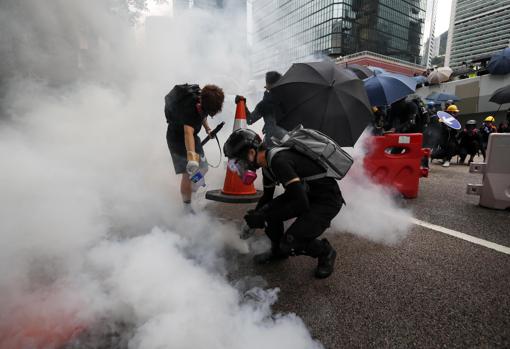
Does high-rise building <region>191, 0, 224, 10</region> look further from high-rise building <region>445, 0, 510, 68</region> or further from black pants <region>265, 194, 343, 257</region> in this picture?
high-rise building <region>445, 0, 510, 68</region>

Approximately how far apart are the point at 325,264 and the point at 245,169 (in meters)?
0.86

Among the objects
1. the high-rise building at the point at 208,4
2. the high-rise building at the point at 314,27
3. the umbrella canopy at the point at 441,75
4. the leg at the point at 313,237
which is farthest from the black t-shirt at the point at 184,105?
the umbrella canopy at the point at 441,75

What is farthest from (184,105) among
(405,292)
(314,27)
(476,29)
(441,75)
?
(476,29)

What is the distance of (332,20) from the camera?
17156 millimetres

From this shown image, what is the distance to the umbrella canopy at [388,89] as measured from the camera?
471 cm

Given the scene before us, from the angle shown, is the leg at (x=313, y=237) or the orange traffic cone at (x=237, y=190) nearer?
the leg at (x=313, y=237)

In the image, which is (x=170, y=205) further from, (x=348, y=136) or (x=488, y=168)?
(x=488, y=168)

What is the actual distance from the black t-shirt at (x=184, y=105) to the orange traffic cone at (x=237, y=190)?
0.75 m

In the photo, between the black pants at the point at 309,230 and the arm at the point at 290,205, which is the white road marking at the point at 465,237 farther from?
the arm at the point at 290,205

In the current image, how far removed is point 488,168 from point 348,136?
2.04 m

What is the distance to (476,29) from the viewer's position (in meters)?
86.4

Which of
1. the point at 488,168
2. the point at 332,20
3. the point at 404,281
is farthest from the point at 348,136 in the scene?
the point at 332,20

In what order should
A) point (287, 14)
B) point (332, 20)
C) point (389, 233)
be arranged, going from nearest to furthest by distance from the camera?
point (389, 233), point (287, 14), point (332, 20)

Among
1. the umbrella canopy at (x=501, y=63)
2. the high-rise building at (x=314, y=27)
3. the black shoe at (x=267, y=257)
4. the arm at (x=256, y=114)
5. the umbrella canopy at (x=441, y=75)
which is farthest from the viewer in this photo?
the umbrella canopy at (x=441, y=75)
